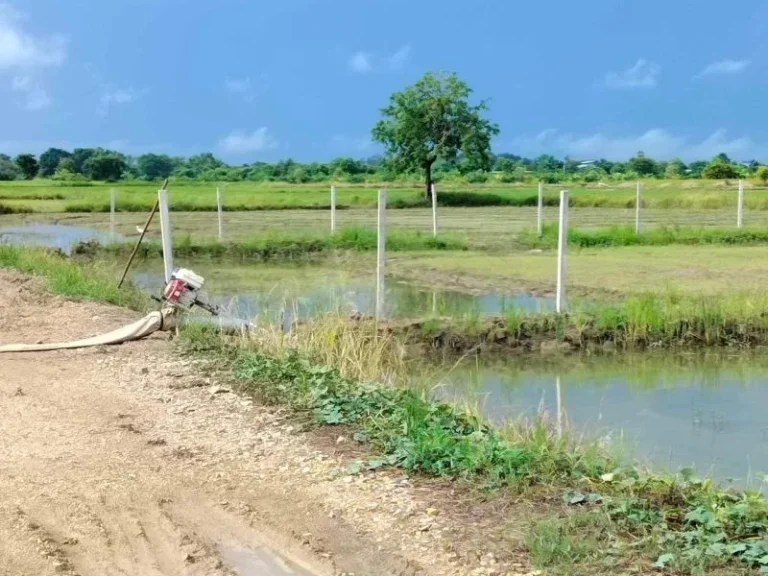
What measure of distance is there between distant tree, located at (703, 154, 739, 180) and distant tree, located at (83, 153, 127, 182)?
1449 inches

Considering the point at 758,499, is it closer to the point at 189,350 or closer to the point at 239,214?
the point at 189,350

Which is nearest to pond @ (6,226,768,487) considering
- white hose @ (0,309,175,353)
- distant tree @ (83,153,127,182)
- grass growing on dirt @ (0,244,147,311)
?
white hose @ (0,309,175,353)

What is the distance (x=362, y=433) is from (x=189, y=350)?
10.1ft

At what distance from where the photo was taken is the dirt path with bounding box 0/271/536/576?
14.8ft

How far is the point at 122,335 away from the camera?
9.46m

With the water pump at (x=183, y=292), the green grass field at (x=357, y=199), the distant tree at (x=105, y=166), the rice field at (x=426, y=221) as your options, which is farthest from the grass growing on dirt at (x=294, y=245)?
the distant tree at (x=105, y=166)

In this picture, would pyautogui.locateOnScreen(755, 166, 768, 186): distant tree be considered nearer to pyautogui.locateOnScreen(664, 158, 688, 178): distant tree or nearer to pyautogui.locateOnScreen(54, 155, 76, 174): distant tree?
pyautogui.locateOnScreen(664, 158, 688, 178): distant tree

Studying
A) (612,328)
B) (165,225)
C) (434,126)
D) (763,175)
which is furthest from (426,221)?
(763,175)

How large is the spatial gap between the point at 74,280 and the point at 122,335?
3831mm

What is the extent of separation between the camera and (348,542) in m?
4.73

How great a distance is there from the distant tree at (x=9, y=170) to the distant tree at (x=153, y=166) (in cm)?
802

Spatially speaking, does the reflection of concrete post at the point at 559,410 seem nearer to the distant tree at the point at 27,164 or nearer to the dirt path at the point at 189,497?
the dirt path at the point at 189,497

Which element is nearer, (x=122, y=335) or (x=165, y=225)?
(x=122, y=335)

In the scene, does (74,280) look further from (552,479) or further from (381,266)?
(552,479)
